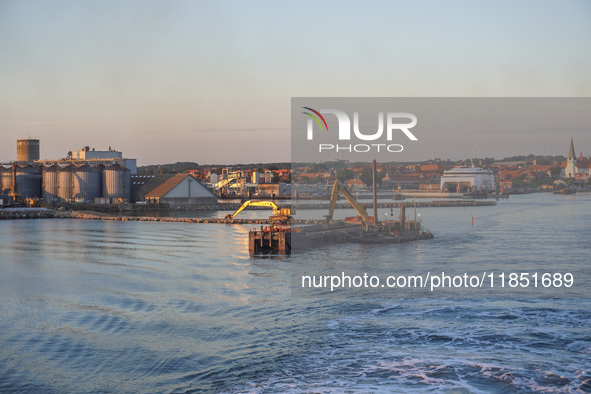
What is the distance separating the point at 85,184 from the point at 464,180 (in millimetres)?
32198

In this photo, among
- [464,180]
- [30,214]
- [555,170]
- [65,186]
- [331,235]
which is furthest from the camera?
[555,170]

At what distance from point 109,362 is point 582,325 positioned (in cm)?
697

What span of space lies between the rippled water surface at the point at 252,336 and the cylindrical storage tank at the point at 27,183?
2962 centimetres

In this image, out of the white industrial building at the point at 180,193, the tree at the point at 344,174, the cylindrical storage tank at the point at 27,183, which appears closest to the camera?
the tree at the point at 344,174

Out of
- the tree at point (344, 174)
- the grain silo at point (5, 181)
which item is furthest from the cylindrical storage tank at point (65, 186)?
Answer: the tree at point (344, 174)

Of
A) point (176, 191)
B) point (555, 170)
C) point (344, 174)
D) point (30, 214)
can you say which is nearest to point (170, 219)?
point (30, 214)

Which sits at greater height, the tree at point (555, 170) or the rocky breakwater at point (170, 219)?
the tree at point (555, 170)

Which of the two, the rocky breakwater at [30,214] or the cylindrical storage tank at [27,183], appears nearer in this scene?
the rocky breakwater at [30,214]

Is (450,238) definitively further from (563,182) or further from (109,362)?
(563,182)

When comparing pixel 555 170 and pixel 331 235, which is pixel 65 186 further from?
pixel 555 170

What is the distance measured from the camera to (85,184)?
4219cm

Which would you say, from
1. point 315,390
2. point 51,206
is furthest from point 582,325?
point 51,206

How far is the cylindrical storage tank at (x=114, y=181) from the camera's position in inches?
1660

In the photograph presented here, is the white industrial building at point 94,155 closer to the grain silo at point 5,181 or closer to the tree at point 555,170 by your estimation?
the grain silo at point 5,181
